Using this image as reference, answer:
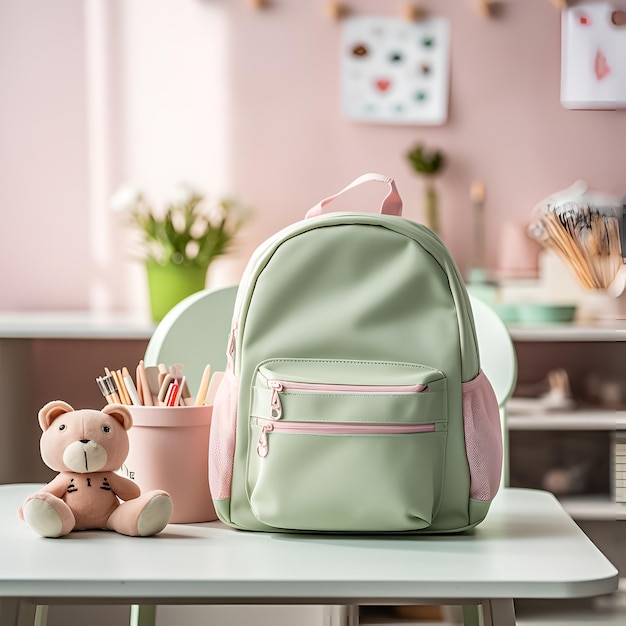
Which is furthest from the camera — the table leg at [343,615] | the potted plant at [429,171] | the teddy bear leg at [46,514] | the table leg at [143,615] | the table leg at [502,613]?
the potted plant at [429,171]

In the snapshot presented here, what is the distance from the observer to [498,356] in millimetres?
1182

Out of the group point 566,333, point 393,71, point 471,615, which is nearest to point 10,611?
point 471,615

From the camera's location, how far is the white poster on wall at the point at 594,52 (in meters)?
2.42

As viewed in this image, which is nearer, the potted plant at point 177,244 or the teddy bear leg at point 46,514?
the teddy bear leg at point 46,514

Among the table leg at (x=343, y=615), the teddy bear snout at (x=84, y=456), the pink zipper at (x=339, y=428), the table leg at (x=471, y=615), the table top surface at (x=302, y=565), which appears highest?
the pink zipper at (x=339, y=428)

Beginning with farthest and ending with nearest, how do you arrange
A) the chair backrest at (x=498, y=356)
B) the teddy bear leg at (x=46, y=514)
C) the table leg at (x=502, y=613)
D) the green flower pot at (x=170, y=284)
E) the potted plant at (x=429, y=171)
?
1. the potted plant at (x=429, y=171)
2. the green flower pot at (x=170, y=284)
3. the chair backrest at (x=498, y=356)
4. the table leg at (x=502, y=613)
5. the teddy bear leg at (x=46, y=514)

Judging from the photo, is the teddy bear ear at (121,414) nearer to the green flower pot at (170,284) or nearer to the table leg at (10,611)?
the table leg at (10,611)

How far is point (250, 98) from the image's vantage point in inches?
95.7

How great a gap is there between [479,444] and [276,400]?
181 mm

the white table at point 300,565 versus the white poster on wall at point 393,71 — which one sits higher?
the white poster on wall at point 393,71

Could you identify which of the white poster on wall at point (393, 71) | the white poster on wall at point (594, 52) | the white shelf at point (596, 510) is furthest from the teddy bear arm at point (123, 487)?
the white poster on wall at point (594, 52)

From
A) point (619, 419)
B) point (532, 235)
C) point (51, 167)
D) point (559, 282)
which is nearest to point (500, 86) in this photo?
point (532, 235)

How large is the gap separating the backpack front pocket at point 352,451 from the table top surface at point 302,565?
1.0 inches

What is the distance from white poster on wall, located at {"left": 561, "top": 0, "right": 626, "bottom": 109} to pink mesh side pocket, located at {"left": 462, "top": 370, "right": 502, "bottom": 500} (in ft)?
5.87
